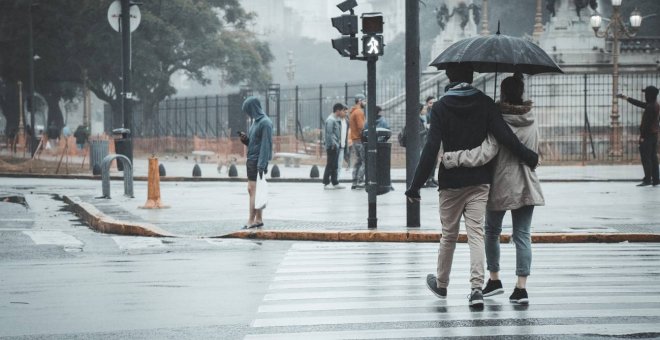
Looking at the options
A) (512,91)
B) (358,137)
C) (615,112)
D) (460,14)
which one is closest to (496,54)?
(512,91)

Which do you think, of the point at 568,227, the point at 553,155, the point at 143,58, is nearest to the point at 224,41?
the point at 143,58

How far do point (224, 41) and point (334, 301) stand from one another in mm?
60948

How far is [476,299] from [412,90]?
6637mm

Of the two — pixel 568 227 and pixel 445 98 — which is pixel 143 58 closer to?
pixel 568 227

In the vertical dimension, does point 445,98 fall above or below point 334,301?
above

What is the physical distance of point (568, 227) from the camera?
600 inches

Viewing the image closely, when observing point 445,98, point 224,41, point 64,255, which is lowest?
point 64,255

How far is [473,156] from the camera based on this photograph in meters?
8.99

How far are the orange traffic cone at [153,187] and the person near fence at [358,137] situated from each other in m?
6.23

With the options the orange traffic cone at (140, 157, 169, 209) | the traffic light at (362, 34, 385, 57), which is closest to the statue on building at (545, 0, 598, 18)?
the orange traffic cone at (140, 157, 169, 209)

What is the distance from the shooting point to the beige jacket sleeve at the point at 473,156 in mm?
8984

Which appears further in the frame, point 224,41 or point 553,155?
point 224,41

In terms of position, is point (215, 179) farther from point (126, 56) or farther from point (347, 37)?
point (347, 37)

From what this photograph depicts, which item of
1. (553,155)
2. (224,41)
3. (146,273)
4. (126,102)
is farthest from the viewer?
(224,41)
